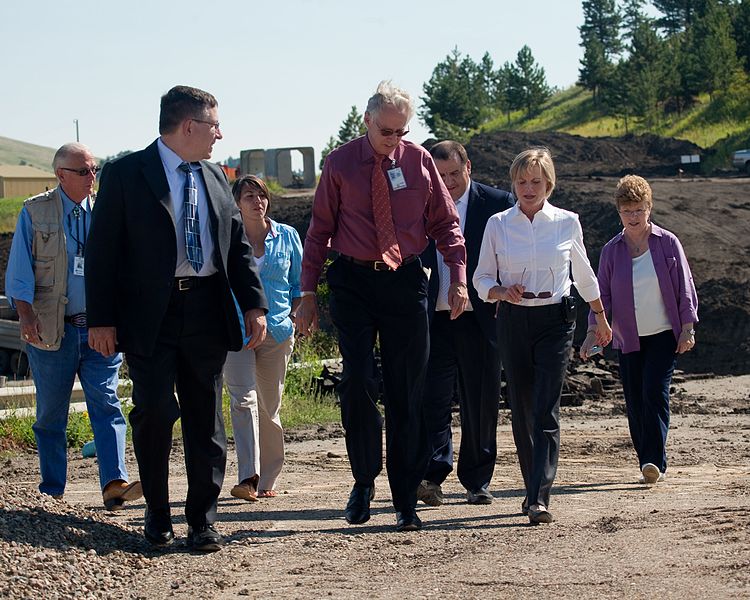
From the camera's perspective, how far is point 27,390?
13.1 meters

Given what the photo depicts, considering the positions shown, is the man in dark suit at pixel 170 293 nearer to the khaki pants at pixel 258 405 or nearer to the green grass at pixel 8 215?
the khaki pants at pixel 258 405

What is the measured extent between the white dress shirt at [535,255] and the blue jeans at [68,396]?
88.9 inches

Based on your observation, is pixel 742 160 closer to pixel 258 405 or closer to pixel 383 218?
pixel 258 405

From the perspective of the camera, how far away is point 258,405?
8.77 metres

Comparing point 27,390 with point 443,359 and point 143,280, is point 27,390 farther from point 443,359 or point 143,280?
point 143,280

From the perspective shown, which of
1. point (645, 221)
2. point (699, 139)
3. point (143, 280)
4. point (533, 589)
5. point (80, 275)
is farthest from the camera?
point (699, 139)

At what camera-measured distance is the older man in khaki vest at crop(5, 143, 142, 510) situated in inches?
298

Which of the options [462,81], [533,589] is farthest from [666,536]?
[462,81]

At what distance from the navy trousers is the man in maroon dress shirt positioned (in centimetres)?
250

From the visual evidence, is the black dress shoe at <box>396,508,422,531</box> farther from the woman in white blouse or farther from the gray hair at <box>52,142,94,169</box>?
the gray hair at <box>52,142,94,169</box>

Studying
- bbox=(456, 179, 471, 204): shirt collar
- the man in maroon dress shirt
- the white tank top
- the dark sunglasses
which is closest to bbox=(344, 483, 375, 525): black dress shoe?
the man in maroon dress shirt

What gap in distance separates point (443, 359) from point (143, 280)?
267cm

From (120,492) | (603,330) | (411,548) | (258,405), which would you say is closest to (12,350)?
(258,405)

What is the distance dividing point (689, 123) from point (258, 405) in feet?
181
